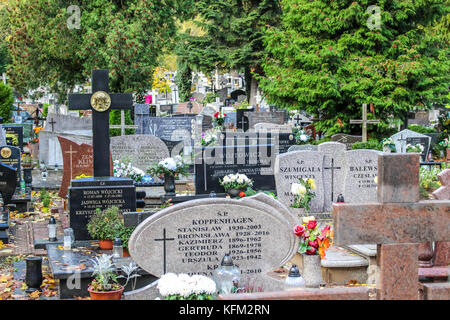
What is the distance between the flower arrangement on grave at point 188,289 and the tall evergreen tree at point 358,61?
1786 cm

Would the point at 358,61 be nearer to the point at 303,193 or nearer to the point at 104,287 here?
the point at 303,193

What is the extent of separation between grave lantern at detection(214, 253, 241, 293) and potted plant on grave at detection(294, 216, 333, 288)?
87 centimetres

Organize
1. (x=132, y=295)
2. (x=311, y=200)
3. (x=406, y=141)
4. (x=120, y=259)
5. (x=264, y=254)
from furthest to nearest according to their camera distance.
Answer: (x=406, y=141)
(x=311, y=200)
(x=120, y=259)
(x=264, y=254)
(x=132, y=295)

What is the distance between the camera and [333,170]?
12531mm

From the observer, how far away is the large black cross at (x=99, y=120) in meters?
11.1

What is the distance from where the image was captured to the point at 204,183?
45.0ft

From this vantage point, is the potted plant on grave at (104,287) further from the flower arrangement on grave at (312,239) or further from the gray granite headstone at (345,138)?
the gray granite headstone at (345,138)

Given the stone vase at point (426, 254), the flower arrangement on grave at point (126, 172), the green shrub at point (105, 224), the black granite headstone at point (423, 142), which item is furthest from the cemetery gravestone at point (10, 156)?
the stone vase at point (426, 254)

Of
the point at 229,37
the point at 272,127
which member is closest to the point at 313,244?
the point at 272,127

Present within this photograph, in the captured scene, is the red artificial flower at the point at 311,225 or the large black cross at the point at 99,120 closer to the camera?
the red artificial flower at the point at 311,225

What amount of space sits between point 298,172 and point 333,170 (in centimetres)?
91

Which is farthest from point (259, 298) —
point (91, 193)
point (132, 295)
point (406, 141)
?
point (406, 141)
